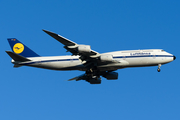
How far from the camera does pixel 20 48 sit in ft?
165

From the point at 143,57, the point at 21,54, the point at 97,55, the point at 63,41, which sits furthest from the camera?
the point at 21,54

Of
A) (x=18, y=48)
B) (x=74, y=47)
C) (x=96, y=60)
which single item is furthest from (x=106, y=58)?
(x=18, y=48)

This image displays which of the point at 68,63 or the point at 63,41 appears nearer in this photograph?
the point at 63,41

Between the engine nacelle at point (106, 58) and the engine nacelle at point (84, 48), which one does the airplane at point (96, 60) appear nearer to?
the engine nacelle at point (106, 58)

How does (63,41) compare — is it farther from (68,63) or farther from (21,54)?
(21,54)

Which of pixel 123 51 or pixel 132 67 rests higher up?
pixel 123 51

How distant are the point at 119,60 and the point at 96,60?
461 centimetres

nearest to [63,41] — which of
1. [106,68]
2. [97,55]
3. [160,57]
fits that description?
[97,55]

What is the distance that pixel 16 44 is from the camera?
50.2 m

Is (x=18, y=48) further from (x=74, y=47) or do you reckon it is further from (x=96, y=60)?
(x=96, y=60)

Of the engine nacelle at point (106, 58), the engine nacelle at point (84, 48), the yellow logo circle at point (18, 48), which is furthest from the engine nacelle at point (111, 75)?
the yellow logo circle at point (18, 48)

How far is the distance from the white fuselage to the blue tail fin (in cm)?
171

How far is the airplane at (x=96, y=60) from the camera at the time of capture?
44.7m

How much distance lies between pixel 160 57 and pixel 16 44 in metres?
27.1
